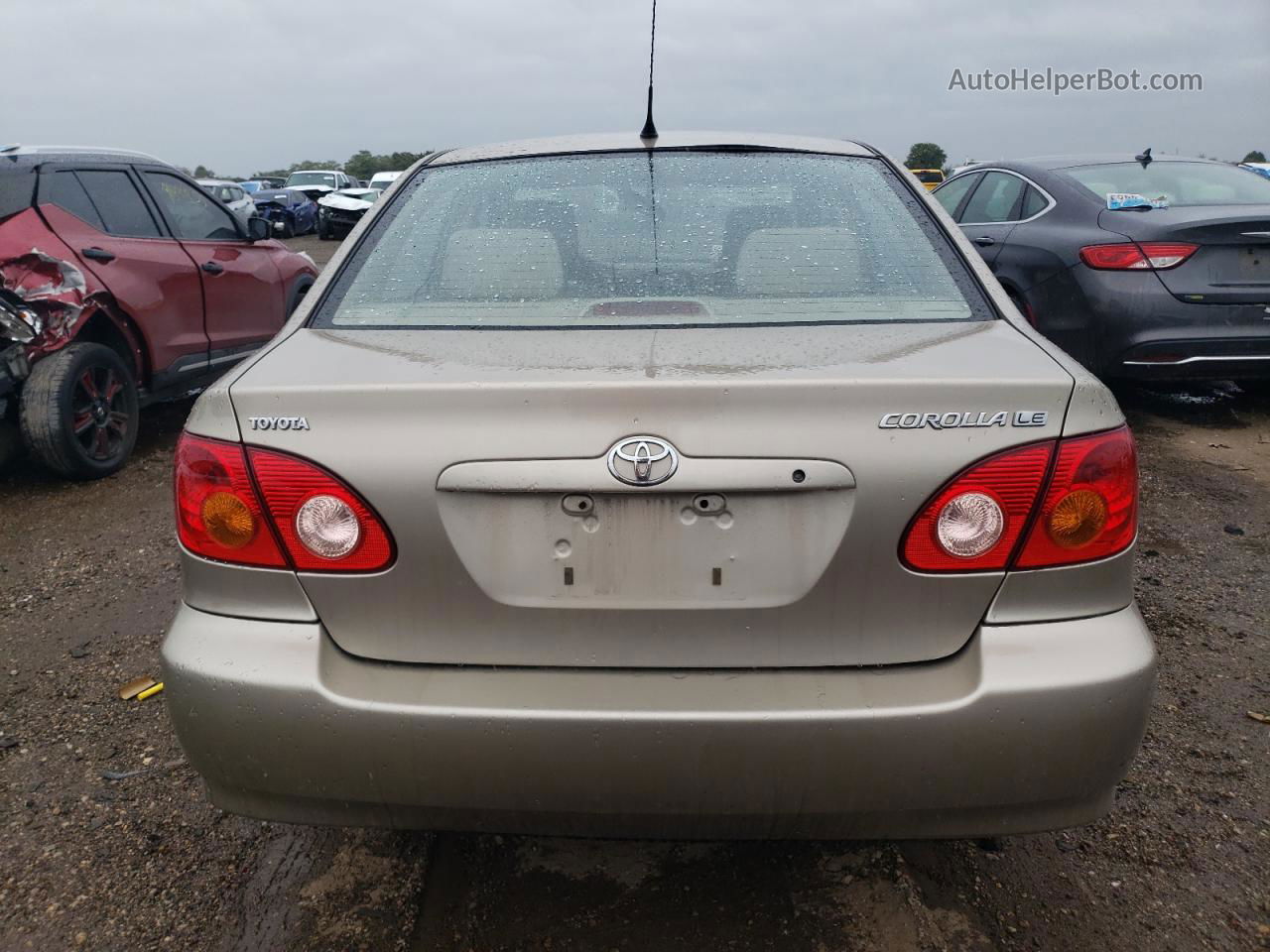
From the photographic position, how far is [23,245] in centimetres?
494

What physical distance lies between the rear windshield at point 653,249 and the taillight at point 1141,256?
356 centimetres

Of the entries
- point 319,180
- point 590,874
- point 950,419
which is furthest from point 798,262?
point 319,180

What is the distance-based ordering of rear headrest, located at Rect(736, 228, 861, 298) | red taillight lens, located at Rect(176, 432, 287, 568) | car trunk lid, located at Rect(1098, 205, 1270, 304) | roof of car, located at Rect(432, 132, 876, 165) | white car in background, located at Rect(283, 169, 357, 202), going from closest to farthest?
red taillight lens, located at Rect(176, 432, 287, 568) → rear headrest, located at Rect(736, 228, 861, 298) → roof of car, located at Rect(432, 132, 876, 165) → car trunk lid, located at Rect(1098, 205, 1270, 304) → white car in background, located at Rect(283, 169, 357, 202)

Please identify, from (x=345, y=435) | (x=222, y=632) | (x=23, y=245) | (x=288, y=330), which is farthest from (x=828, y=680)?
(x=23, y=245)

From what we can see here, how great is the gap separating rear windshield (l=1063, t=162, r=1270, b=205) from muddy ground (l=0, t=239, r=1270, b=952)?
3953 mm

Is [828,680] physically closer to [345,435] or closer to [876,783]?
[876,783]

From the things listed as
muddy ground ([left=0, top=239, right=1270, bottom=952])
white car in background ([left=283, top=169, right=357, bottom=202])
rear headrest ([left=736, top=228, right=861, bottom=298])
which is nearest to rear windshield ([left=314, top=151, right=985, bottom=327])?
rear headrest ([left=736, top=228, right=861, bottom=298])

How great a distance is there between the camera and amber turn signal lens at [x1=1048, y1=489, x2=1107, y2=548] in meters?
1.64

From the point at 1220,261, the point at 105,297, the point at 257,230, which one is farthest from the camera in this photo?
the point at 257,230

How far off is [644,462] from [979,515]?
21.5 inches

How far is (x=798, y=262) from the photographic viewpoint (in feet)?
7.44

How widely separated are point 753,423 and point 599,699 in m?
0.51

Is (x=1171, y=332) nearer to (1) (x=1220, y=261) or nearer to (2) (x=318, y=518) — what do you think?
(1) (x=1220, y=261)

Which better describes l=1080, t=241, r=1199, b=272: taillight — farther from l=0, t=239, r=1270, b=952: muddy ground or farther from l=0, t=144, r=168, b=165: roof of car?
l=0, t=144, r=168, b=165: roof of car
